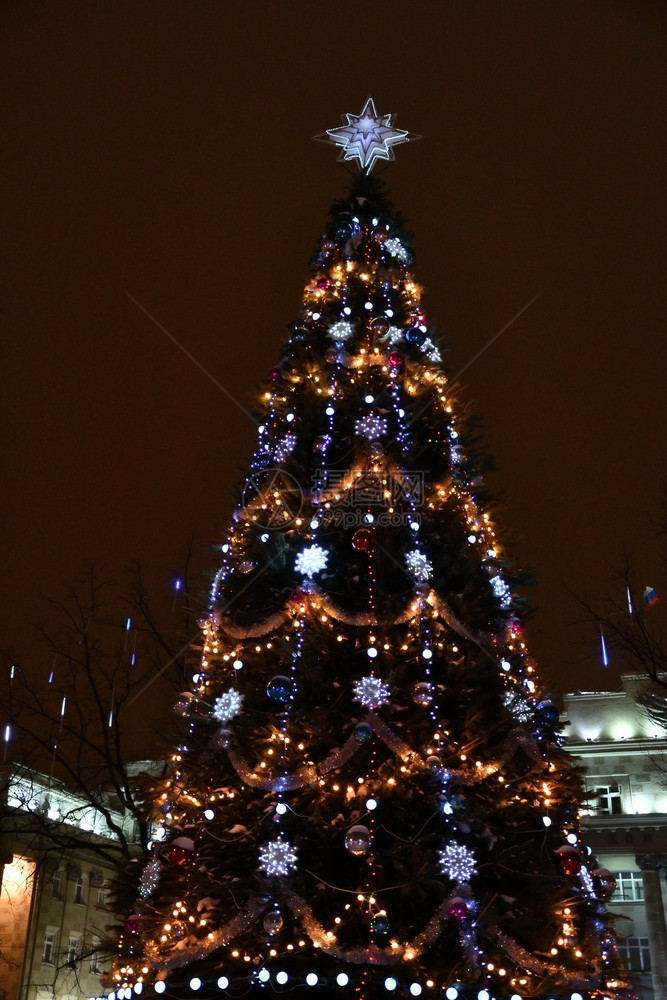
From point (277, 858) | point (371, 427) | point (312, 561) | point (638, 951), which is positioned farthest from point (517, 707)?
point (638, 951)

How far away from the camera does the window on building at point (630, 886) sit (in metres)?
34.9

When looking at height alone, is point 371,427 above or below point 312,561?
above

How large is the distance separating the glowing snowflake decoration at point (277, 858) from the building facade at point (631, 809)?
27531 mm

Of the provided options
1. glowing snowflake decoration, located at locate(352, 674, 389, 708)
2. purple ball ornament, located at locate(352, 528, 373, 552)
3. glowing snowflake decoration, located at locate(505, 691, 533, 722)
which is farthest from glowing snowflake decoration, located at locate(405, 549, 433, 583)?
glowing snowflake decoration, located at locate(505, 691, 533, 722)

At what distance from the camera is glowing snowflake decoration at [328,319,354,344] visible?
8.81m

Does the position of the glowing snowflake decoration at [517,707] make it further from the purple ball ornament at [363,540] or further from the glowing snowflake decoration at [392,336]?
the glowing snowflake decoration at [392,336]

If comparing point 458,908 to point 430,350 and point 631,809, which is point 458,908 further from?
point 631,809

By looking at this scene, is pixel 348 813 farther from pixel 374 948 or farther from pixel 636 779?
pixel 636 779

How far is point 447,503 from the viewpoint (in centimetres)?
824

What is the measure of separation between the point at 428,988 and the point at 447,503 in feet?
12.8

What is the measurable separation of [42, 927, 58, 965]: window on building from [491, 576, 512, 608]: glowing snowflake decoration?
3562cm

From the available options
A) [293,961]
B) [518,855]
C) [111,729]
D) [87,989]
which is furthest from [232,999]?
[87,989]

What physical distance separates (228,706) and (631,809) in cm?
3308

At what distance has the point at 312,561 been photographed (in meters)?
7.63
